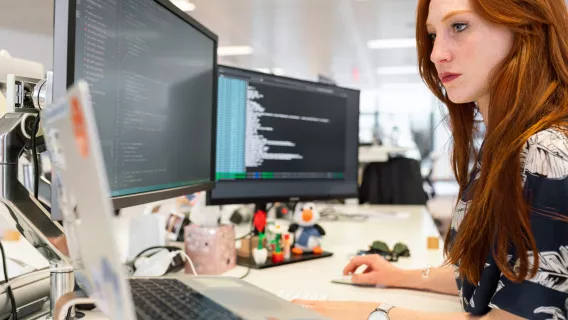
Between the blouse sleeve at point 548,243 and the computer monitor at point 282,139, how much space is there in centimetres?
79

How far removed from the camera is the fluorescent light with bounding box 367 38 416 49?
6234mm

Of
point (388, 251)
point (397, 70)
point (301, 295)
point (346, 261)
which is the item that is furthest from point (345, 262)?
point (397, 70)

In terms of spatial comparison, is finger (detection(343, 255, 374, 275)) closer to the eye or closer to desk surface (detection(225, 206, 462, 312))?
desk surface (detection(225, 206, 462, 312))

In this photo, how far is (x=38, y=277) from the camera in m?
0.80

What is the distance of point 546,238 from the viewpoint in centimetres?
59

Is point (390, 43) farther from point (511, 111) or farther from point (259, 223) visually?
point (511, 111)

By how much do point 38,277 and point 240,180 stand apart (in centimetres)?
58

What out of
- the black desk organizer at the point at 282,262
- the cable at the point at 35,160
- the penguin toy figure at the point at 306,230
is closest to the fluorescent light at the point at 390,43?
the penguin toy figure at the point at 306,230

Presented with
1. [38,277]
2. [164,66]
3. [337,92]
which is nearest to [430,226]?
[337,92]

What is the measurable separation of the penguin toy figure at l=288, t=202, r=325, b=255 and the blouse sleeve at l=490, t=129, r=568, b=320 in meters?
0.72

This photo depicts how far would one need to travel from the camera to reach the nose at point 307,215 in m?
1.32

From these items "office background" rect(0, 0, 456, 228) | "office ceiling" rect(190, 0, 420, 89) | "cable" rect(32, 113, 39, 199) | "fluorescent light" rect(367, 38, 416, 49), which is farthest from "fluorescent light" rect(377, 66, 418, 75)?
"cable" rect(32, 113, 39, 199)

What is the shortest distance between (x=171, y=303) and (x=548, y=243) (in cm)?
48

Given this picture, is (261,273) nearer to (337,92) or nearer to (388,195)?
(337,92)
